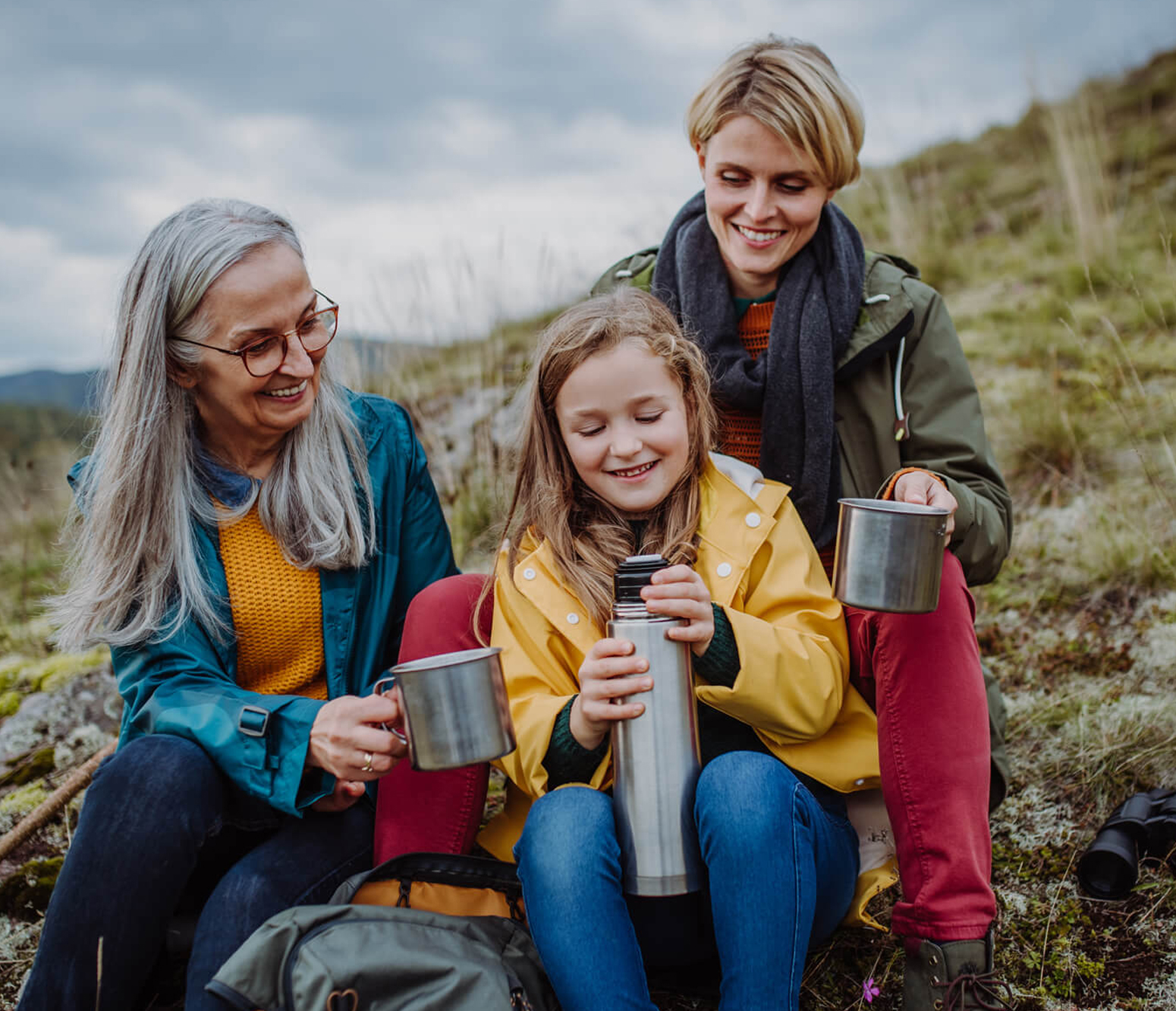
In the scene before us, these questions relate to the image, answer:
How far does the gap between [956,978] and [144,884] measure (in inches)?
67.2

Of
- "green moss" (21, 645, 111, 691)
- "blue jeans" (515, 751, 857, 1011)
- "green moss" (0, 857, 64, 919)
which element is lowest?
"green moss" (0, 857, 64, 919)

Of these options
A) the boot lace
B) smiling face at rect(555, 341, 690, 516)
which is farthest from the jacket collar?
the boot lace

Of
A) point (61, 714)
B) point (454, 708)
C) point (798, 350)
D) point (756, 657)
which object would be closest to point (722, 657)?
point (756, 657)

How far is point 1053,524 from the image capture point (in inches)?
177

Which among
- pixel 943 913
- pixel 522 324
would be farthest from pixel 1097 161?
pixel 943 913

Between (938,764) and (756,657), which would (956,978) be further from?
(756,657)

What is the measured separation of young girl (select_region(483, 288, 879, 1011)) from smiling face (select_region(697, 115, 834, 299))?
37 centimetres

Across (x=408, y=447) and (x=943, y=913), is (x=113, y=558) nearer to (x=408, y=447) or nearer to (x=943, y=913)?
(x=408, y=447)

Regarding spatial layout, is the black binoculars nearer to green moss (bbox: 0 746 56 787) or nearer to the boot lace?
the boot lace

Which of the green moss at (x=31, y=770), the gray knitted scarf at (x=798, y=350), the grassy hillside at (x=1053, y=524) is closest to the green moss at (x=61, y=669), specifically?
the grassy hillside at (x=1053, y=524)

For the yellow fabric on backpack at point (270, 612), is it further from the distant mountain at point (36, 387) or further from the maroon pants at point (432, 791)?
the distant mountain at point (36, 387)

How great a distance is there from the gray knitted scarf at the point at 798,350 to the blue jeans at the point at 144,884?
5.37 feet

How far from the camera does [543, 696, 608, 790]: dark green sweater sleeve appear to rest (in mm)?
2156

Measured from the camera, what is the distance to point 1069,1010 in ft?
7.18
